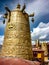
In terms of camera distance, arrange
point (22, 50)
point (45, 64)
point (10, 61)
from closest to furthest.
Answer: point (10, 61), point (22, 50), point (45, 64)

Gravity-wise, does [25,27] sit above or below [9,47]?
above

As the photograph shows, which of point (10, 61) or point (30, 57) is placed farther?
point (30, 57)

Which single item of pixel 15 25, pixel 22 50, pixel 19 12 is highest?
pixel 19 12

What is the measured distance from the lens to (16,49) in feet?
17.3

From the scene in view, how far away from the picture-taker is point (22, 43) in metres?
5.33

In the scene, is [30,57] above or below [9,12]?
below

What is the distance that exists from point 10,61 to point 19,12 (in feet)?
12.6

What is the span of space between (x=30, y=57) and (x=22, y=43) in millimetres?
480

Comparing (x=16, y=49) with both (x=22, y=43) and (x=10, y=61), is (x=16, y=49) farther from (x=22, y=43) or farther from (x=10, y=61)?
(x=10, y=61)

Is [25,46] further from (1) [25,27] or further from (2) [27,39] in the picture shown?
(1) [25,27]

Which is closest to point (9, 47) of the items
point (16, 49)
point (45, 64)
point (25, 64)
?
point (16, 49)

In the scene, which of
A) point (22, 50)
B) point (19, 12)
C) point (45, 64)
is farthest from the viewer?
point (45, 64)

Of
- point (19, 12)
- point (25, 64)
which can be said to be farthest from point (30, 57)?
point (25, 64)

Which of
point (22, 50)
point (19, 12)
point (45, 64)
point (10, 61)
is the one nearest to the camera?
point (10, 61)
